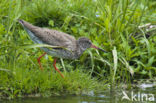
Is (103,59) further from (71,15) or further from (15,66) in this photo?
(15,66)

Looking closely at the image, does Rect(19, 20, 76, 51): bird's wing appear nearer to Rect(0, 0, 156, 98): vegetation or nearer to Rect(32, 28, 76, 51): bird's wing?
Rect(32, 28, 76, 51): bird's wing

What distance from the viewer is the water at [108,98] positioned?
5590 millimetres

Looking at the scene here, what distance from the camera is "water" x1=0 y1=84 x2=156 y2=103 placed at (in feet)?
18.3

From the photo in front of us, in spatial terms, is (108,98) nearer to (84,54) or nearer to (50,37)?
Answer: (50,37)

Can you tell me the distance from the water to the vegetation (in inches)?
10.4

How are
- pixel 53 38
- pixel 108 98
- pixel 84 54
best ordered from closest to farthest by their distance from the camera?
pixel 108 98
pixel 53 38
pixel 84 54

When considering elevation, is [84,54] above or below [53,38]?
below

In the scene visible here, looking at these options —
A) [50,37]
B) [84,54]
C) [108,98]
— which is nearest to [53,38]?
[50,37]

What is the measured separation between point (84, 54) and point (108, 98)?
1983 mm

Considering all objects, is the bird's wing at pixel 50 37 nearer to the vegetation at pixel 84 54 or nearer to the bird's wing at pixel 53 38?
the bird's wing at pixel 53 38

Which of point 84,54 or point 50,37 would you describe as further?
point 84,54

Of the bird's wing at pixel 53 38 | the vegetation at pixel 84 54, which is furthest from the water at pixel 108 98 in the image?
the bird's wing at pixel 53 38

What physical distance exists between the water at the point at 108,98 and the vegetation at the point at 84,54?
→ 27cm

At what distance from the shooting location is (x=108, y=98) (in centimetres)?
589
